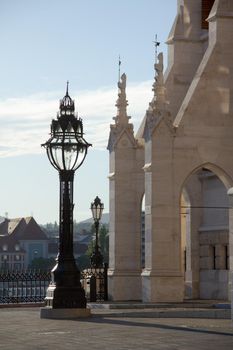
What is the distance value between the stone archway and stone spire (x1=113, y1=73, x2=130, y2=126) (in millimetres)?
3331

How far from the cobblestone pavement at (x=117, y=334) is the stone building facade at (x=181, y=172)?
11067 mm

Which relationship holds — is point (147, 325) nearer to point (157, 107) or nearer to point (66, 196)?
point (66, 196)

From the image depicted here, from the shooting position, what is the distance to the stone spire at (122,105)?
39125 millimetres

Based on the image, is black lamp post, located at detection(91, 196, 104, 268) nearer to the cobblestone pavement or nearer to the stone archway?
the stone archway

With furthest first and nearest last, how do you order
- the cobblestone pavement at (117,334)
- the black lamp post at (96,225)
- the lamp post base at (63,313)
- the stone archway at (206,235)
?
the black lamp post at (96,225)
the stone archway at (206,235)
the lamp post base at (63,313)
the cobblestone pavement at (117,334)

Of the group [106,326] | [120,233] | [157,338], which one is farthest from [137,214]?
[157,338]

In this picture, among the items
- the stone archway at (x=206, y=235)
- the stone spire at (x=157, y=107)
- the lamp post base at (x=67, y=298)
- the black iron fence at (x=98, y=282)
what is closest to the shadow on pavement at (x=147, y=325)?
the lamp post base at (x=67, y=298)

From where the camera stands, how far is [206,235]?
37.9m

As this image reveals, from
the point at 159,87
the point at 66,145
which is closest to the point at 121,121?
the point at 159,87

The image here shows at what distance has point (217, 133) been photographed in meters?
34.9

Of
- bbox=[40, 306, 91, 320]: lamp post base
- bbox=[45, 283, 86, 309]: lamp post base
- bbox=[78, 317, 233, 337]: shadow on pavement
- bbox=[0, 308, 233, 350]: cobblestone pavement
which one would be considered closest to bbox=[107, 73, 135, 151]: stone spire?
bbox=[45, 283, 86, 309]: lamp post base

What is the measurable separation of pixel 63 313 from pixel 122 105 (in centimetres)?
1536

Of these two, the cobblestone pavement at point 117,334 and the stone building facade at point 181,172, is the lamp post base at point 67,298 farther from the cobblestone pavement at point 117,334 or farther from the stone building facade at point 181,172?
the stone building facade at point 181,172

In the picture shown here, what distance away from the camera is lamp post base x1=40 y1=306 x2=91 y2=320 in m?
25.2
